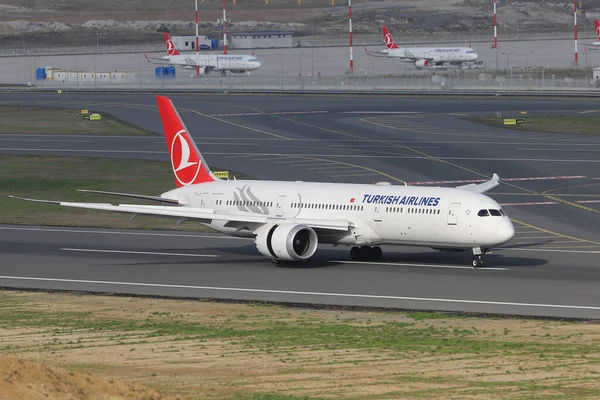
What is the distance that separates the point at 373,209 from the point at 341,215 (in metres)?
1.88

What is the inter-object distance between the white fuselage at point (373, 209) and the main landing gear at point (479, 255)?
717 mm

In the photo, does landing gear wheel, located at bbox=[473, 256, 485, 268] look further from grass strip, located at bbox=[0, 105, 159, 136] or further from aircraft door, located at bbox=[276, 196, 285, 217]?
grass strip, located at bbox=[0, 105, 159, 136]

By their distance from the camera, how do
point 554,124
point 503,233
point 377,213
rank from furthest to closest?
point 554,124 → point 377,213 → point 503,233

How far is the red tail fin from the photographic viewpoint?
63.9m

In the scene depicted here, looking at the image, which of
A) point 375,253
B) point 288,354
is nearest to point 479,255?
point 375,253

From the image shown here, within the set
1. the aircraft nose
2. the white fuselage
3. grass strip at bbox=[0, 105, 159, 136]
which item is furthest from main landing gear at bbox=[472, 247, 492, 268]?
grass strip at bbox=[0, 105, 159, 136]

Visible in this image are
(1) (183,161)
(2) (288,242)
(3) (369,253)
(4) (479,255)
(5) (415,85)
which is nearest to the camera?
(4) (479,255)

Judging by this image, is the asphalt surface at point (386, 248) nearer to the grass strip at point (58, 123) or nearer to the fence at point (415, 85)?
the grass strip at point (58, 123)

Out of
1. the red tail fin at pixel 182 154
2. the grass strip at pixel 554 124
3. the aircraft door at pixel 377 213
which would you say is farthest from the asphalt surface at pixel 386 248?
the red tail fin at pixel 182 154

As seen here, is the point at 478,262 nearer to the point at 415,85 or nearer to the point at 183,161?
the point at 183,161

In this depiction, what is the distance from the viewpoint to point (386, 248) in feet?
207

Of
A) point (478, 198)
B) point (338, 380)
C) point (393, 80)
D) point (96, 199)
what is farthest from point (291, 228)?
point (393, 80)

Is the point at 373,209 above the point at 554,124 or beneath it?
beneath

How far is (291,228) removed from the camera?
56.1 metres
